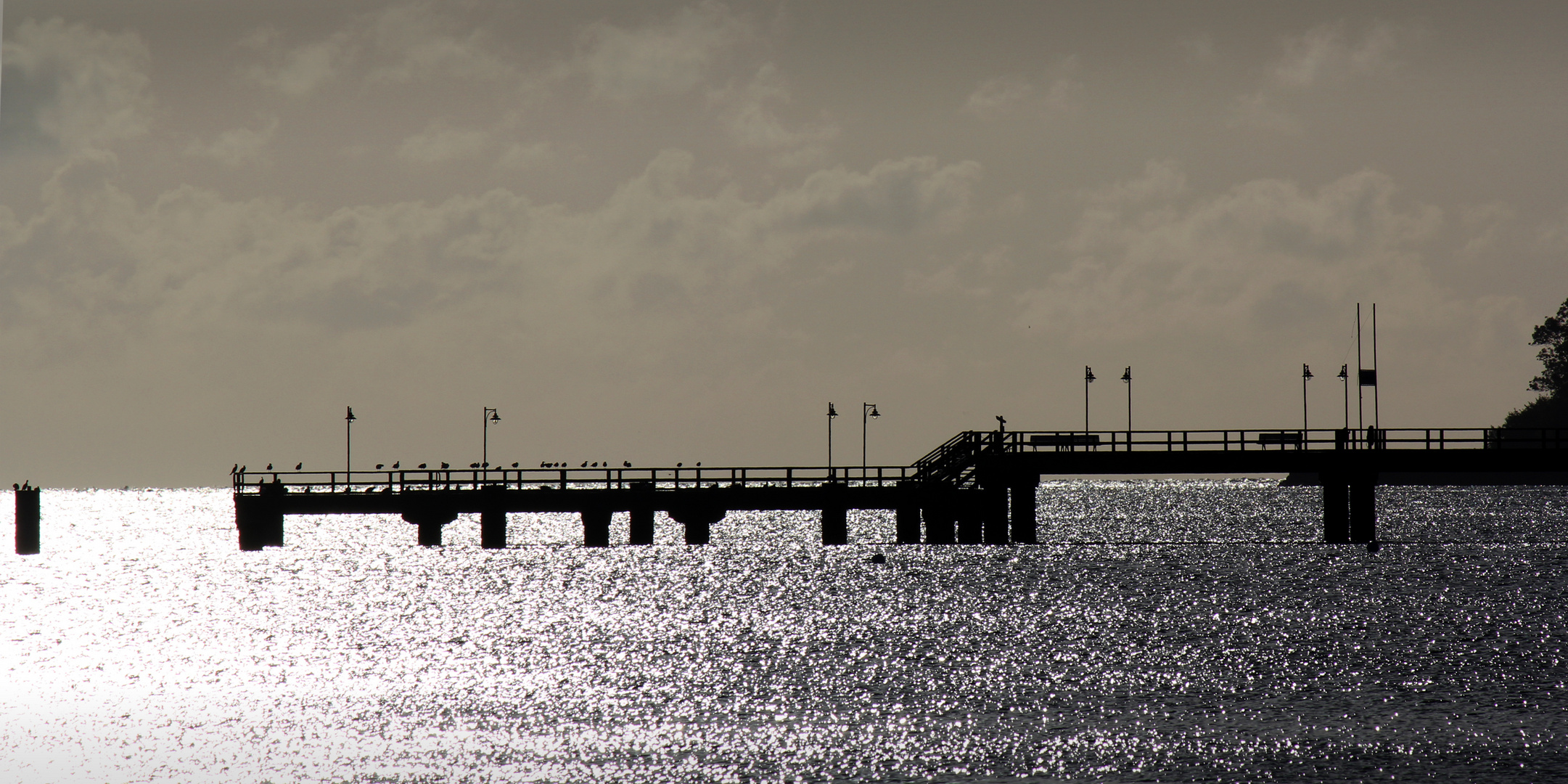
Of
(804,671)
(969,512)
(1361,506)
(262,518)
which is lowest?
(804,671)

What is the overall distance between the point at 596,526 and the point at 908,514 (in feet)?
42.4

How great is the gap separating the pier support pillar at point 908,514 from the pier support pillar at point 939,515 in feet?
1.40

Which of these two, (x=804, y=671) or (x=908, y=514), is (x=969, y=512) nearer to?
(x=908, y=514)

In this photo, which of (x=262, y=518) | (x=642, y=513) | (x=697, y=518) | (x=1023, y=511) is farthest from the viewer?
(x=262, y=518)

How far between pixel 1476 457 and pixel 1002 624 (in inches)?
965

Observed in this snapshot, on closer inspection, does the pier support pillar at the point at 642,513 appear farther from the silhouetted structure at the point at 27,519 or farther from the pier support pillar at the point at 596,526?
the silhouetted structure at the point at 27,519

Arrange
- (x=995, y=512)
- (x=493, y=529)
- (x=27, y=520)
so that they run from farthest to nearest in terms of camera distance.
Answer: (x=27, y=520) → (x=493, y=529) → (x=995, y=512)

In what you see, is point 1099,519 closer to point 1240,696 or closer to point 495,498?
point 495,498

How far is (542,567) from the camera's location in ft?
246

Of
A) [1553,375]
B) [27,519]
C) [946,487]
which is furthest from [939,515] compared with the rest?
[1553,375]

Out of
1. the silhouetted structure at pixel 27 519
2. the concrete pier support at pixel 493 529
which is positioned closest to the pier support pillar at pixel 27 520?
the silhouetted structure at pixel 27 519

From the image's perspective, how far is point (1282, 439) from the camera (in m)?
64.4

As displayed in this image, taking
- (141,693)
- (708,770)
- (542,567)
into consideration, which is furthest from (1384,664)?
(542,567)

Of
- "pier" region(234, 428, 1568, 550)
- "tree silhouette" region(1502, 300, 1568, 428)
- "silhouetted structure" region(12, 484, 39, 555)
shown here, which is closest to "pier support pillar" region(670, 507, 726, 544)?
"pier" region(234, 428, 1568, 550)
